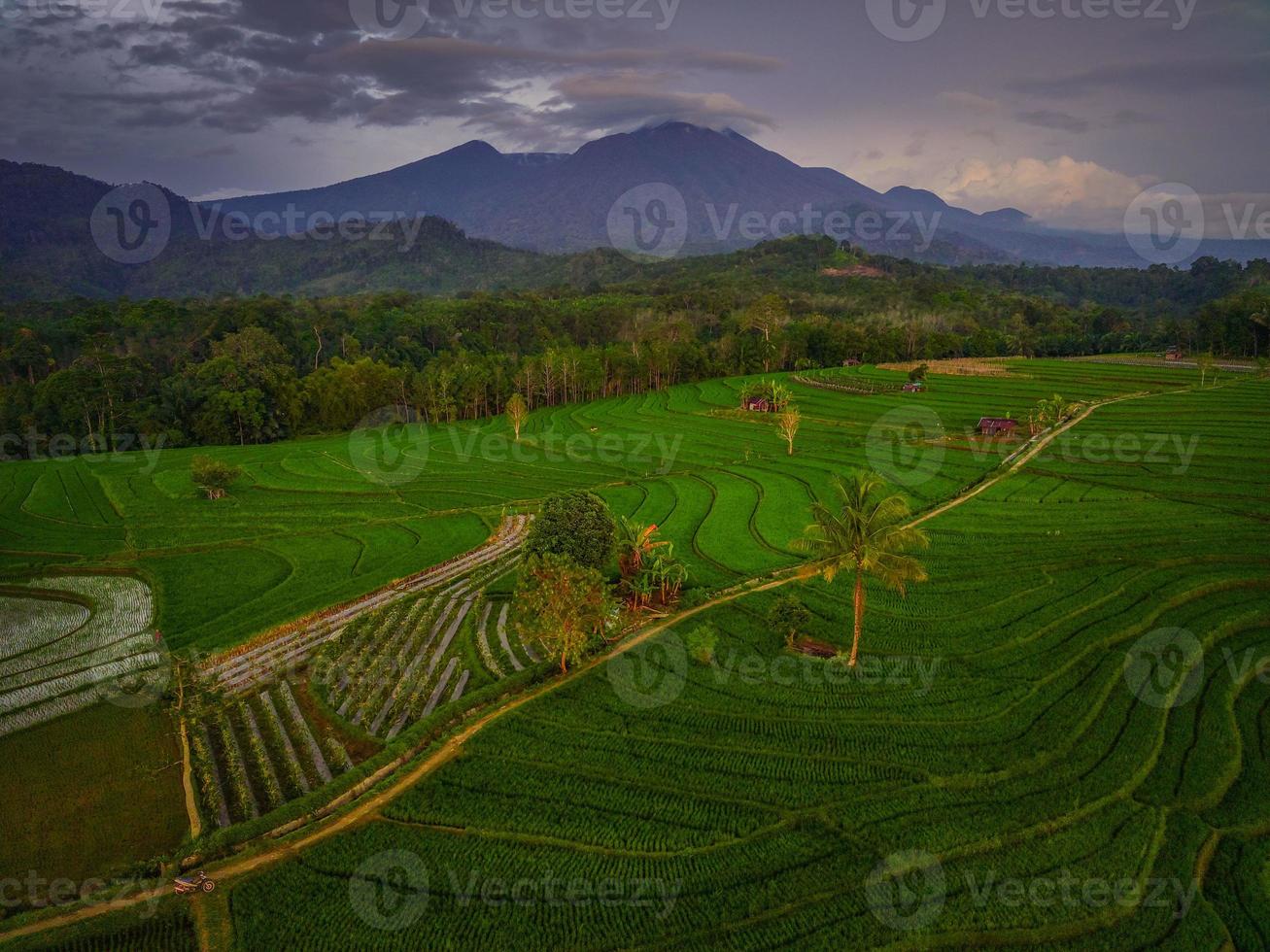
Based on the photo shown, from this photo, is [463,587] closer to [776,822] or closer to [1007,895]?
[776,822]

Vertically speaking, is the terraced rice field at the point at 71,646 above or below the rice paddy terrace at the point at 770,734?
below

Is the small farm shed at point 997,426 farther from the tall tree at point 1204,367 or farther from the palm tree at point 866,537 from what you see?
the palm tree at point 866,537

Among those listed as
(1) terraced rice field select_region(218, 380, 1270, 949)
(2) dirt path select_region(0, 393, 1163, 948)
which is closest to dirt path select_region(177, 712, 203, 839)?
(2) dirt path select_region(0, 393, 1163, 948)

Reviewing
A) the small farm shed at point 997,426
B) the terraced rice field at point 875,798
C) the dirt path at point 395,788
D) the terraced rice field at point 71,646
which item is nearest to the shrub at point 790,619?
the terraced rice field at point 875,798

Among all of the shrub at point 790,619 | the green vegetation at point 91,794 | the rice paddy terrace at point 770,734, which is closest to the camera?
the rice paddy terrace at point 770,734

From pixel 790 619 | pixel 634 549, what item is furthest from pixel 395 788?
pixel 634 549

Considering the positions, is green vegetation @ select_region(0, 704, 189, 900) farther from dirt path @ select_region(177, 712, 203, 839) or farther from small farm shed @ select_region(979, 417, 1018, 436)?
small farm shed @ select_region(979, 417, 1018, 436)
